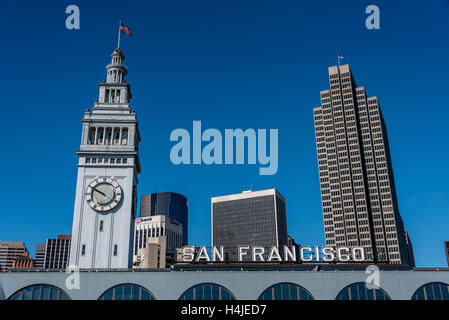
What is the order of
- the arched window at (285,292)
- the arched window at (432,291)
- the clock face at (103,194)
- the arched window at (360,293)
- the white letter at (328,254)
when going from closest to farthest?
the arched window at (285,292)
the arched window at (360,293)
the arched window at (432,291)
the white letter at (328,254)
the clock face at (103,194)

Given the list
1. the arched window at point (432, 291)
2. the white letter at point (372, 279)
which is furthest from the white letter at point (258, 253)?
the arched window at point (432, 291)

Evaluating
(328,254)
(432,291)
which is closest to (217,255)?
(328,254)

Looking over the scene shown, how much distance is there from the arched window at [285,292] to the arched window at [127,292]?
15.3m

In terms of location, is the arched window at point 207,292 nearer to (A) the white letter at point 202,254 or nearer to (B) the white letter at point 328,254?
(A) the white letter at point 202,254

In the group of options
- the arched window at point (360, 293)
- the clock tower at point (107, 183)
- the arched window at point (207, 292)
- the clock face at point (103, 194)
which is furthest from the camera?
the clock face at point (103, 194)

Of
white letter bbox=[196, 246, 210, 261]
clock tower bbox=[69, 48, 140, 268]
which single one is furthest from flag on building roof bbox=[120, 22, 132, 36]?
white letter bbox=[196, 246, 210, 261]

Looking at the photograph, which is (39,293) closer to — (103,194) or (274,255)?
(103,194)

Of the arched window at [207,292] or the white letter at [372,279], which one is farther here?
the white letter at [372,279]

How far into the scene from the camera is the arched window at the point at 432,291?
208 feet

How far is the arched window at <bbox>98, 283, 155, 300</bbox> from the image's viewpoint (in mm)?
61750

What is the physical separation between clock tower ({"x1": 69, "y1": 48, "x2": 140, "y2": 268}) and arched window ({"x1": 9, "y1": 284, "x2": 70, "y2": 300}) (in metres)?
13.0

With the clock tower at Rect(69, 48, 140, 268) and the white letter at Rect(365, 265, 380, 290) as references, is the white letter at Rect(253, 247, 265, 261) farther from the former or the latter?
the clock tower at Rect(69, 48, 140, 268)
